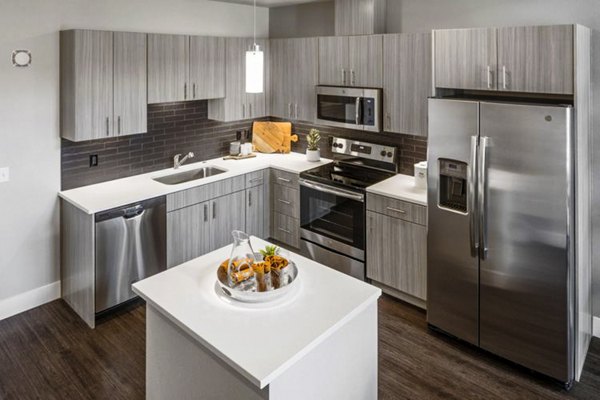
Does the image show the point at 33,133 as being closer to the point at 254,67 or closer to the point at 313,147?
the point at 254,67

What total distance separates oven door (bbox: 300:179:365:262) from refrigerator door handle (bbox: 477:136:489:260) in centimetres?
115

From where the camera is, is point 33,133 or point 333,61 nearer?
point 33,133

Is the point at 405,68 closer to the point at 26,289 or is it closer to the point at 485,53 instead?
the point at 485,53

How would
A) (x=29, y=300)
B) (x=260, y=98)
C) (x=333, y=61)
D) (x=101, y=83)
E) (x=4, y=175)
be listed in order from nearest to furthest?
(x=4, y=175) < (x=101, y=83) < (x=29, y=300) < (x=333, y=61) < (x=260, y=98)

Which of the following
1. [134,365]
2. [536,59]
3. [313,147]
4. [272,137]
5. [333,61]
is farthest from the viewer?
[272,137]

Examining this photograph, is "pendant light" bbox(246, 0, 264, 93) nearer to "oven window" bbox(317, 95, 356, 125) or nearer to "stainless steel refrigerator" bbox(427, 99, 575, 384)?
"stainless steel refrigerator" bbox(427, 99, 575, 384)

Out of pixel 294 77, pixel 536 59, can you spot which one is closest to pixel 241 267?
pixel 536 59

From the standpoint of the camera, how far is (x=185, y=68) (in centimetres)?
414

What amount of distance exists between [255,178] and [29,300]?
221 centimetres

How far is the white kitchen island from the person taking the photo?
176cm

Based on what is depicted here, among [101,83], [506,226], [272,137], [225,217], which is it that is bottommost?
[225,217]

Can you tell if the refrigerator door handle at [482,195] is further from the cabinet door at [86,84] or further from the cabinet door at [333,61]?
the cabinet door at [86,84]

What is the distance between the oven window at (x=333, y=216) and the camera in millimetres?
3982

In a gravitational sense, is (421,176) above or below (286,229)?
above
